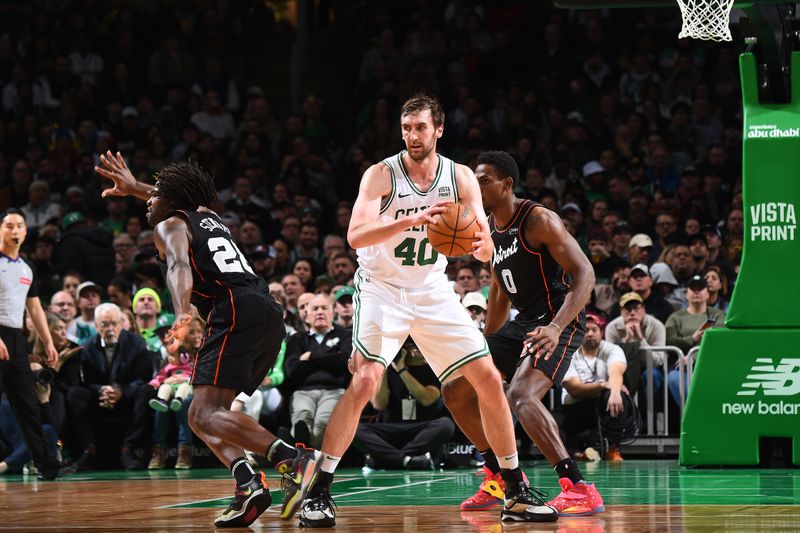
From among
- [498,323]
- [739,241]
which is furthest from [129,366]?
[739,241]

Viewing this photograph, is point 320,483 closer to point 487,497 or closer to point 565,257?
point 487,497

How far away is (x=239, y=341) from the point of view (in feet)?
22.6

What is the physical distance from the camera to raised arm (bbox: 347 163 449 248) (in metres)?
6.39

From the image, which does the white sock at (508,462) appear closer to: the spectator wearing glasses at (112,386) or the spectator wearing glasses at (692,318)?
the spectator wearing glasses at (692,318)

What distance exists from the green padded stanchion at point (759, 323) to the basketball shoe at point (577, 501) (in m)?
3.35

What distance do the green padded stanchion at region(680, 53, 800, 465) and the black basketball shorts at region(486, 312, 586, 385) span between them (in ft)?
7.60

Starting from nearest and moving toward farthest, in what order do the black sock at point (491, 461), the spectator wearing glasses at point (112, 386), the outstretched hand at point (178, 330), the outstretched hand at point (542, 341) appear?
the outstretched hand at point (178, 330) < the outstretched hand at point (542, 341) < the black sock at point (491, 461) < the spectator wearing glasses at point (112, 386)

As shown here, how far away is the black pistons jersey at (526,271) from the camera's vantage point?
7691 mm

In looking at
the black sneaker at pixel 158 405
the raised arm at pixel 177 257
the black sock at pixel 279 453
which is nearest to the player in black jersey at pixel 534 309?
the black sock at pixel 279 453

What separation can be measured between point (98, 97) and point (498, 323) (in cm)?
1252

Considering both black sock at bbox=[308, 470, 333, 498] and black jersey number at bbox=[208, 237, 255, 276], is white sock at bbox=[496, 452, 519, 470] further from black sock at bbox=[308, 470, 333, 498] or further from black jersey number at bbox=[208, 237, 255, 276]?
black jersey number at bbox=[208, 237, 255, 276]

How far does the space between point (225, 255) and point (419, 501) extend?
7.51ft

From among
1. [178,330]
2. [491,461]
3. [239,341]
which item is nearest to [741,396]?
[491,461]

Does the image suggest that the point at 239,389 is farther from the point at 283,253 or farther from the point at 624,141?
the point at 624,141
